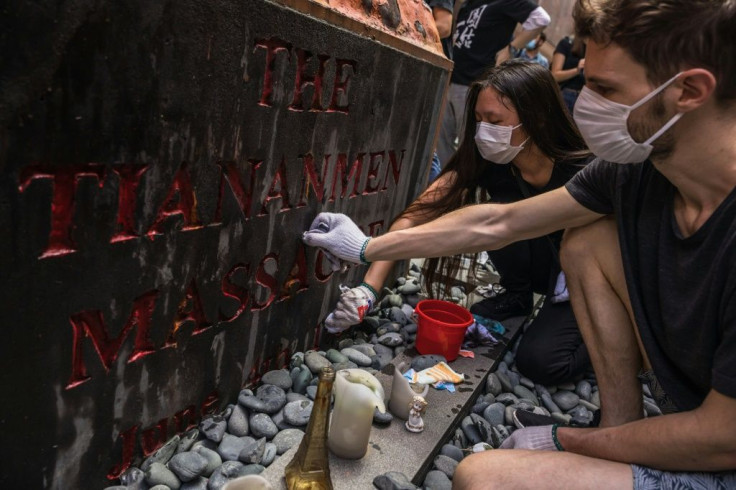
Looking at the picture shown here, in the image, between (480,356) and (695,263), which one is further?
(480,356)

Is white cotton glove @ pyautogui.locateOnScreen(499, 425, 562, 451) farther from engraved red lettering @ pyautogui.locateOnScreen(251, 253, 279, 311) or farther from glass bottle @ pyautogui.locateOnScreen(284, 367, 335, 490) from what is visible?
engraved red lettering @ pyautogui.locateOnScreen(251, 253, 279, 311)

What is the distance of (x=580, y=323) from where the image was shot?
7.46ft

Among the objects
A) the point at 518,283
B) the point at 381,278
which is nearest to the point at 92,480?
the point at 381,278

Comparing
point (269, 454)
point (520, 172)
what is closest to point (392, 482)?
point (269, 454)

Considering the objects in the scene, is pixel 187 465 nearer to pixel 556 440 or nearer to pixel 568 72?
pixel 556 440

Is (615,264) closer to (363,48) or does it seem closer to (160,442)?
(363,48)

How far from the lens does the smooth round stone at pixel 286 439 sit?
2.03 metres

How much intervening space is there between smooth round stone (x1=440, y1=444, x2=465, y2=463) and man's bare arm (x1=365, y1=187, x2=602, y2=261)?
76 cm

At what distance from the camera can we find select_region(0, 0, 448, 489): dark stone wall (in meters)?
1.32

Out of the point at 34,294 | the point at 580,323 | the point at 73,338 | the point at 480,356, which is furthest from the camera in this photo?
the point at 480,356

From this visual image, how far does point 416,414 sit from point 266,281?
77cm

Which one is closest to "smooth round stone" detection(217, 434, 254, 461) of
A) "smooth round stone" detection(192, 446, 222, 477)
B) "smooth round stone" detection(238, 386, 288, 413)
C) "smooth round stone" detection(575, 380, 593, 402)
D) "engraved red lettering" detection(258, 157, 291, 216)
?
"smooth round stone" detection(192, 446, 222, 477)

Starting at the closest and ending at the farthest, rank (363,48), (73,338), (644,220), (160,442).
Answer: (73,338) → (644,220) → (160,442) → (363,48)

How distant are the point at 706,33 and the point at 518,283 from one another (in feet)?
6.77
